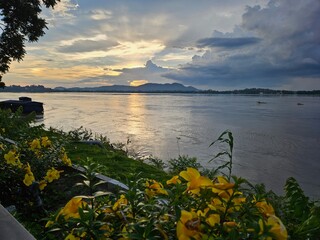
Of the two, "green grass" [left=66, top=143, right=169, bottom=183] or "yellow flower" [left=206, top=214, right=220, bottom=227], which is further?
"green grass" [left=66, top=143, right=169, bottom=183]

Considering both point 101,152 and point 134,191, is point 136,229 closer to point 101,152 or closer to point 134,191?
point 134,191

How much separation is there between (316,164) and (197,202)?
50.4 ft

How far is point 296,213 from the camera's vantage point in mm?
1874

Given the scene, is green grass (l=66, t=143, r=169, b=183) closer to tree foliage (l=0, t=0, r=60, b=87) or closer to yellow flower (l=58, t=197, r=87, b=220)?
yellow flower (l=58, t=197, r=87, b=220)

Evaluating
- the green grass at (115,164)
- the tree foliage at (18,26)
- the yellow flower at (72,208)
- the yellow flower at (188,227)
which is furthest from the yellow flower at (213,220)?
the tree foliage at (18,26)

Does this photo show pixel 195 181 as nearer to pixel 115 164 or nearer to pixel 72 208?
pixel 72 208

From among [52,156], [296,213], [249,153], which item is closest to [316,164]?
[249,153]

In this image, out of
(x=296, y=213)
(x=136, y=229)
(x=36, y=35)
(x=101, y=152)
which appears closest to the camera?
(x=136, y=229)

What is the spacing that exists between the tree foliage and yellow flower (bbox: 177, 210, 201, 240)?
1886cm

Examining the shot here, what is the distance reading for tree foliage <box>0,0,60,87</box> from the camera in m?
17.4

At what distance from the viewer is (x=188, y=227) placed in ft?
3.50

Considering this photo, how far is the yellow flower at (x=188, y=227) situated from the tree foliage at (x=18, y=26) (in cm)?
1886

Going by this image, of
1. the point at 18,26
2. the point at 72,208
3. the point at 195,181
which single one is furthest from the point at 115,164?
the point at 18,26

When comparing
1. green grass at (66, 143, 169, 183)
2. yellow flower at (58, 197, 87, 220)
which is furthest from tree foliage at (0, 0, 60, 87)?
yellow flower at (58, 197, 87, 220)
